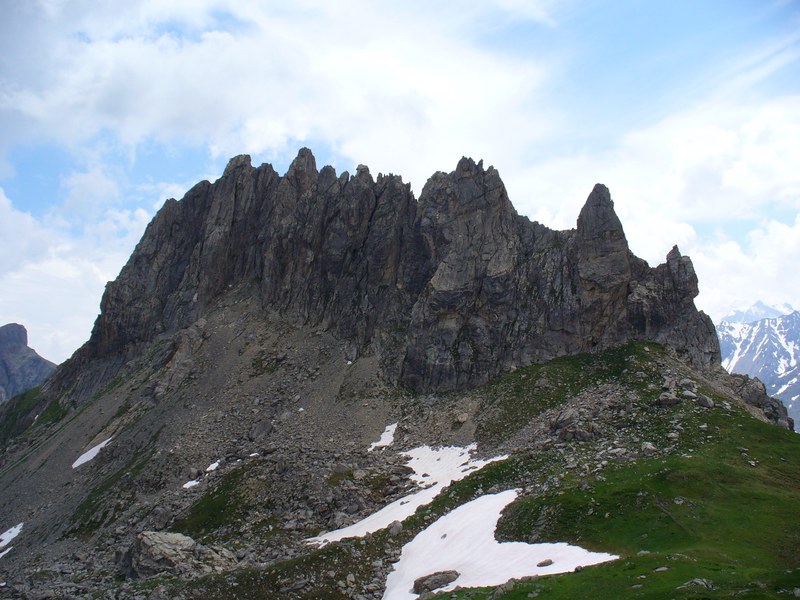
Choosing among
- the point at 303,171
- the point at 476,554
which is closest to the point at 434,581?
the point at 476,554

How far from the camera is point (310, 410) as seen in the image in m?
77.4

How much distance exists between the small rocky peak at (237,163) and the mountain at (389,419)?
42cm

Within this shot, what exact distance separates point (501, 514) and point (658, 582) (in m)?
16.2

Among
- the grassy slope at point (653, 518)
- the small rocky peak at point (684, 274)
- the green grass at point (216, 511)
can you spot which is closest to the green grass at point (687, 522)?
the grassy slope at point (653, 518)

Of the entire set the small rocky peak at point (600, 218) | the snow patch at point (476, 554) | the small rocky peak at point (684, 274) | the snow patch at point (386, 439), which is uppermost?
the small rocky peak at point (600, 218)

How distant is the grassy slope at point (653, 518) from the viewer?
102 ft

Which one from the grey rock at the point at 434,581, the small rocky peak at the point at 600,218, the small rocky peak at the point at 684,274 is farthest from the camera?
the small rocky peak at the point at 600,218

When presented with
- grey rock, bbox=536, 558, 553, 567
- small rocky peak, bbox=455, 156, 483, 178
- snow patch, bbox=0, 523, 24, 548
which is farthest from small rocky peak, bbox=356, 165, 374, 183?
grey rock, bbox=536, 558, 553, 567

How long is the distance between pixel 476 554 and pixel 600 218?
161ft

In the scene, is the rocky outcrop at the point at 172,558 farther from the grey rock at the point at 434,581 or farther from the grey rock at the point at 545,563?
the grey rock at the point at 545,563

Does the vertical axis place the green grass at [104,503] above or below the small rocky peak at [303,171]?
below

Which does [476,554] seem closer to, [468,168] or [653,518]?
[653,518]

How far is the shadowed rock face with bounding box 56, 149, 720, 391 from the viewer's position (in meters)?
74.2

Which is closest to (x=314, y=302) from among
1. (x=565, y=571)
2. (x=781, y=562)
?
(x=565, y=571)
